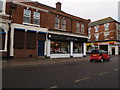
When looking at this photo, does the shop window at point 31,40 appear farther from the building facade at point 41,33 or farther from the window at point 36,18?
the window at point 36,18

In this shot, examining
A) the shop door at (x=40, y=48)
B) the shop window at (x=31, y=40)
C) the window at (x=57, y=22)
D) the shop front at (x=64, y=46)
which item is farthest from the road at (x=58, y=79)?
the window at (x=57, y=22)

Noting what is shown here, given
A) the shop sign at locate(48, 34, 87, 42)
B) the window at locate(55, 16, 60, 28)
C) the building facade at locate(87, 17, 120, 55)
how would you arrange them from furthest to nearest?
the building facade at locate(87, 17, 120, 55) < the window at locate(55, 16, 60, 28) < the shop sign at locate(48, 34, 87, 42)

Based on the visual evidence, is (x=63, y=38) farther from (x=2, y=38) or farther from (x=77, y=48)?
(x=2, y=38)

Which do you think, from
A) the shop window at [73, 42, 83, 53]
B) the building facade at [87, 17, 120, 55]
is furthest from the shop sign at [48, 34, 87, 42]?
the building facade at [87, 17, 120, 55]

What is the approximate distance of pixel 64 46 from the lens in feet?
57.4

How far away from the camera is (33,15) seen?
1427 centimetres

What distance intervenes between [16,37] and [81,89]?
11.4 meters

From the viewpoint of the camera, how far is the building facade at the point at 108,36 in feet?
95.0

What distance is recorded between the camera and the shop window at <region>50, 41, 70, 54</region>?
16048 millimetres

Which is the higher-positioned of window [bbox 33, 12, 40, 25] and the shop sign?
window [bbox 33, 12, 40, 25]

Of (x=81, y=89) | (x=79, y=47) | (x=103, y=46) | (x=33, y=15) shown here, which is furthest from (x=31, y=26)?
(x=103, y=46)

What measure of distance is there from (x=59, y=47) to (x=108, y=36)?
21.0 m

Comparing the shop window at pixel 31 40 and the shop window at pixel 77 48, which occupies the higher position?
the shop window at pixel 31 40

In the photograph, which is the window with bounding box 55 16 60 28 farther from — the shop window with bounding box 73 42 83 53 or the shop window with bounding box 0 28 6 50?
the shop window with bounding box 0 28 6 50
